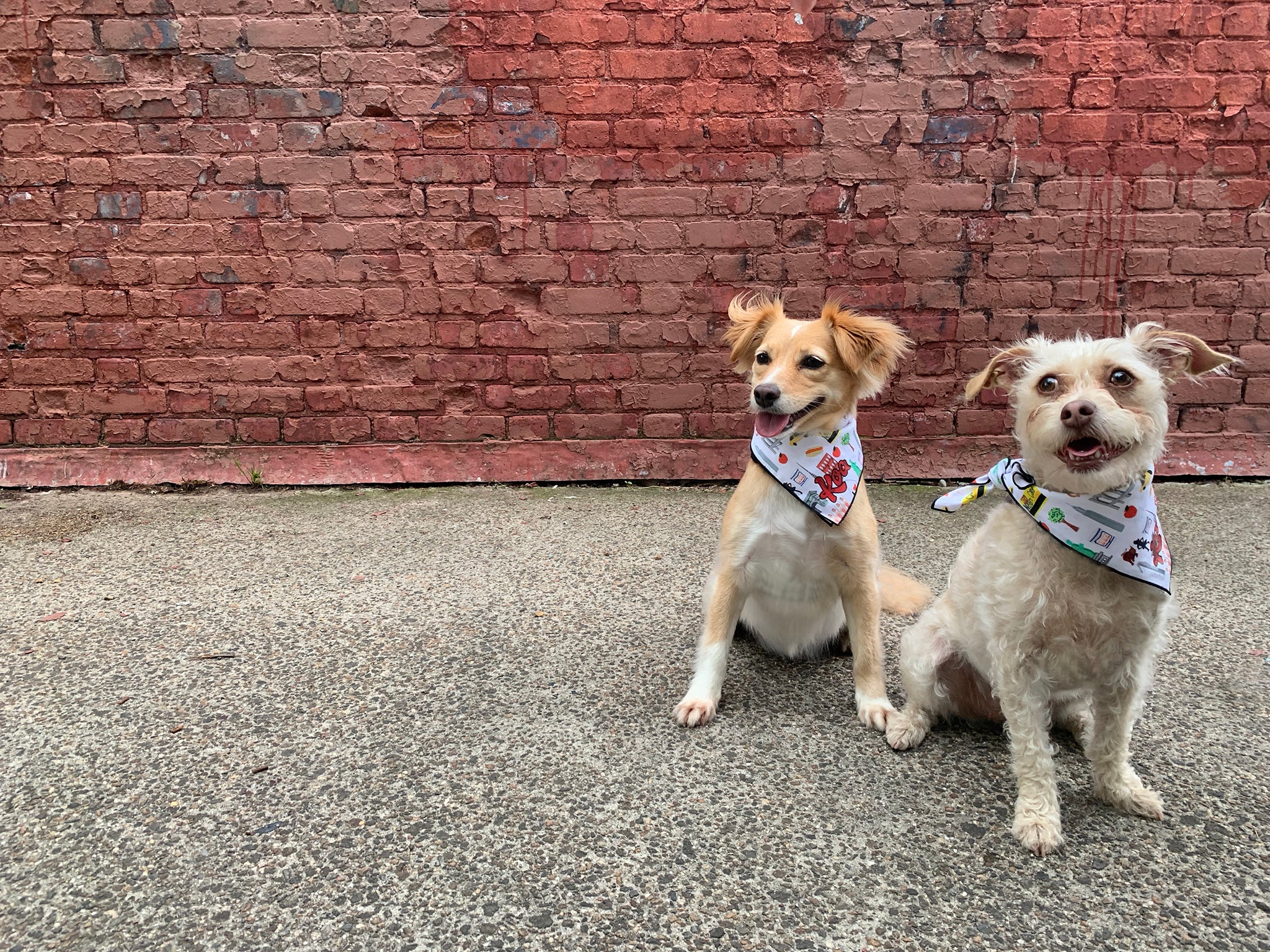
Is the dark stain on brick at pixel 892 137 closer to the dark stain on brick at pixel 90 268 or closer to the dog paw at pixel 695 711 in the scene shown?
the dog paw at pixel 695 711

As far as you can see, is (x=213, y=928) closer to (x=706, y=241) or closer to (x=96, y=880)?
(x=96, y=880)

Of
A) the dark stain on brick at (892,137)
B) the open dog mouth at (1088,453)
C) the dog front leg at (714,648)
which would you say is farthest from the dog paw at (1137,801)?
the dark stain on brick at (892,137)

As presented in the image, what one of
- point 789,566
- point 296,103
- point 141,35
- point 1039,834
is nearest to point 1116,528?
point 1039,834

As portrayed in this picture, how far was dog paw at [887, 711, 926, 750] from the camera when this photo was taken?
7.43 feet

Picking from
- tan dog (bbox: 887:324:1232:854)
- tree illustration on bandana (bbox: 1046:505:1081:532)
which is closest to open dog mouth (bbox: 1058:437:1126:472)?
tan dog (bbox: 887:324:1232:854)

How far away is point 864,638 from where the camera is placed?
251 centimetres

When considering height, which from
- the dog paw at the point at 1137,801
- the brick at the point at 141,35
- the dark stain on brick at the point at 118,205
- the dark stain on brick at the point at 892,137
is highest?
the brick at the point at 141,35

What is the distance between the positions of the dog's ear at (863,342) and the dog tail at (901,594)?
0.92 meters

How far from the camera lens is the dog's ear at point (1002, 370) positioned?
200 centimetres

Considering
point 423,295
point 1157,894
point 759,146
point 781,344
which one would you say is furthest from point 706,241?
point 1157,894

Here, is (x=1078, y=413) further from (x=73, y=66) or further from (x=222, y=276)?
(x=73, y=66)

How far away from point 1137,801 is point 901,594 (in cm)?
125

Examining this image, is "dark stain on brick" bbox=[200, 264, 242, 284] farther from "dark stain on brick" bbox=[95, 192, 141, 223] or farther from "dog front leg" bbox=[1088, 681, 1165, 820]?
"dog front leg" bbox=[1088, 681, 1165, 820]

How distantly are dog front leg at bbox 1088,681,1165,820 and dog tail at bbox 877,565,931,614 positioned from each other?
1133 mm
